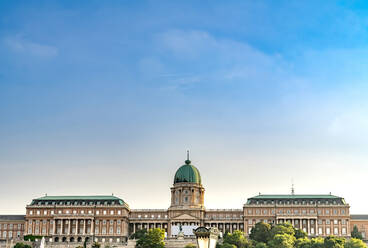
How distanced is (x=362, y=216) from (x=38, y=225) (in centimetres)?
9918

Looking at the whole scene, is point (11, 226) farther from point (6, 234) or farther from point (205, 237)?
point (205, 237)

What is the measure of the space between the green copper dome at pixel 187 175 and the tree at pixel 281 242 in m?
59.9

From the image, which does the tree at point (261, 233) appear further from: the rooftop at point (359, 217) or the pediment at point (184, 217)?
the rooftop at point (359, 217)

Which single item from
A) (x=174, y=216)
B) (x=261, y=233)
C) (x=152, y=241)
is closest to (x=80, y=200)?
(x=174, y=216)

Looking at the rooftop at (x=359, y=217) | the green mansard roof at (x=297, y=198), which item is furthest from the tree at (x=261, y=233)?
the rooftop at (x=359, y=217)

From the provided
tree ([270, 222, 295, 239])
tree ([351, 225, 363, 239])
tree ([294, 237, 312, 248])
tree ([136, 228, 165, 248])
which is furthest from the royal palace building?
tree ([294, 237, 312, 248])

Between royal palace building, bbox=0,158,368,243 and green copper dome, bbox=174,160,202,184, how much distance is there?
32 centimetres

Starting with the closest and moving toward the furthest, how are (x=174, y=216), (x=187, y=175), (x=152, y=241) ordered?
1. (x=152, y=241)
2. (x=174, y=216)
3. (x=187, y=175)

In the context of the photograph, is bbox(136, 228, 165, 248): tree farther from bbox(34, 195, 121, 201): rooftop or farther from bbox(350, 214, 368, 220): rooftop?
bbox(350, 214, 368, 220): rooftop

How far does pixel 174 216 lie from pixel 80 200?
98.5ft

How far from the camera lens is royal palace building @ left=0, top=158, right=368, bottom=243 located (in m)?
170

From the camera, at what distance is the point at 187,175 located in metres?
181

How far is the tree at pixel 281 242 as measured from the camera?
11888 cm

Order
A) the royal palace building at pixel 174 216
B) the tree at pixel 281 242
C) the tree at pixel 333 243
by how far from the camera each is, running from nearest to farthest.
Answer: the tree at pixel 333 243 < the tree at pixel 281 242 < the royal palace building at pixel 174 216
